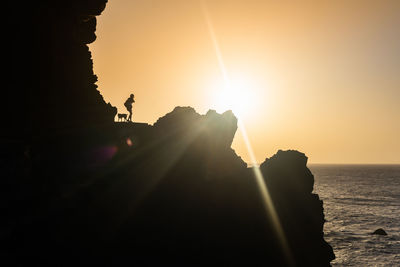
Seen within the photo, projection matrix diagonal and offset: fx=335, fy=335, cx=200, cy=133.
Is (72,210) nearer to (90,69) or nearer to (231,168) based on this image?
(231,168)

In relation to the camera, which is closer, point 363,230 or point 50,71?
point 50,71

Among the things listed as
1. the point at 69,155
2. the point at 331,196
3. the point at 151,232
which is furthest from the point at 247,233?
the point at 331,196

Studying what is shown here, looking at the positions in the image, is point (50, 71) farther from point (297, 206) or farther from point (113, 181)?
point (297, 206)

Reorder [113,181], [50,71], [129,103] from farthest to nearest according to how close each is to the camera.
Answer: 1. [129,103]
2. [50,71]
3. [113,181]

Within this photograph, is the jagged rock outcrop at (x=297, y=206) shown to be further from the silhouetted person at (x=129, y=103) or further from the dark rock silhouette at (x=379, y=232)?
the dark rock silhouette at (x=379, y=232)

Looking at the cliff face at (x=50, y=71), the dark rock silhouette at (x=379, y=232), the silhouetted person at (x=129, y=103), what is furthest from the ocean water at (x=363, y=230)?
the cliff face at (x=50, y=71)

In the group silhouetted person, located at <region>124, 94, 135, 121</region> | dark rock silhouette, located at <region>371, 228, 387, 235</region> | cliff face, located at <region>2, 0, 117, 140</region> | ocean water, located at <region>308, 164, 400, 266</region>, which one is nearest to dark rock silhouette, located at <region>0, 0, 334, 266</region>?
cliff face, located at <region>2, 0, 117, 140</region>

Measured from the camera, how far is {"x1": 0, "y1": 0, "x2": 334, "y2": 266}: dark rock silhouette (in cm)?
1850

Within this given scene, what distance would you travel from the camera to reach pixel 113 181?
2158cm

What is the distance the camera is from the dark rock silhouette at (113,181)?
1850 centimetres

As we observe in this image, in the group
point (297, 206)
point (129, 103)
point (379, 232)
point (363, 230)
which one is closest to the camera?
point (297, 206)

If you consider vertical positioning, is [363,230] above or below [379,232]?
above

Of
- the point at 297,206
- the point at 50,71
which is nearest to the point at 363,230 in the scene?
the point at 297,206

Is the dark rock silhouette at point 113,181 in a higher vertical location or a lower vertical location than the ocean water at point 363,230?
higher
